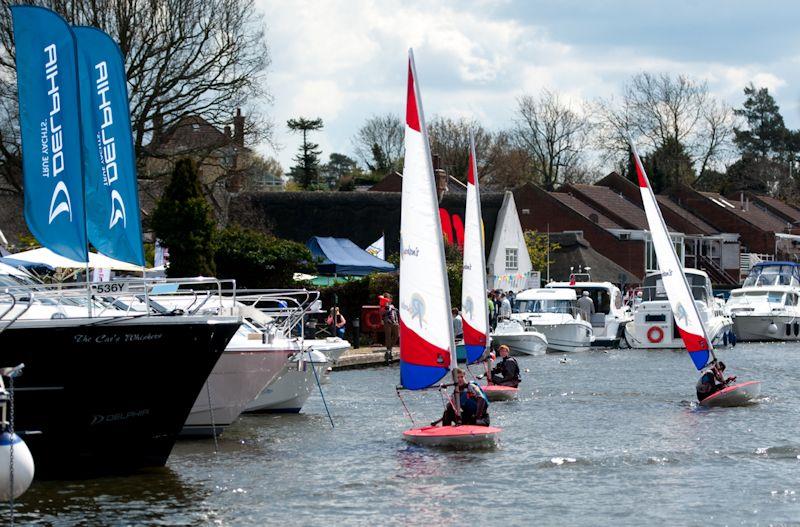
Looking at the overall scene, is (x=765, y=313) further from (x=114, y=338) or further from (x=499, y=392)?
(x=114, y=338)

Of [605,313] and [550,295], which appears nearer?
[550,295]

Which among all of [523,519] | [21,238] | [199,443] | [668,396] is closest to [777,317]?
[668,396]

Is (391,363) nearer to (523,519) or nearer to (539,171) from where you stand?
(523,519)

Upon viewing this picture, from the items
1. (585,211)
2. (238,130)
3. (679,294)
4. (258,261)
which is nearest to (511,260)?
(585,211)

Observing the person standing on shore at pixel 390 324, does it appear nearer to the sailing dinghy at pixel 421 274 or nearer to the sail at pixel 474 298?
the sail at pixel 474 298

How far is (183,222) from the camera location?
119 feet

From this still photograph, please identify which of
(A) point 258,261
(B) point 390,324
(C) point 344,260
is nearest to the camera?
(B) point 390,324

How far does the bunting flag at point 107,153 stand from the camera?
16.5 meters

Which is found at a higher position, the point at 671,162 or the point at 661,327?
the point at 671,162

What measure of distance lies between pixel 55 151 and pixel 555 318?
28.3m

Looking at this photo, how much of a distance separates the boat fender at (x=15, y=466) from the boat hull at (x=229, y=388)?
24.6 ft

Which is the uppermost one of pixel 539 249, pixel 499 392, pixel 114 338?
pixel 539 249

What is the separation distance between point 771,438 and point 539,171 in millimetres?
79947

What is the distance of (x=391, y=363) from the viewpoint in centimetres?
3531
